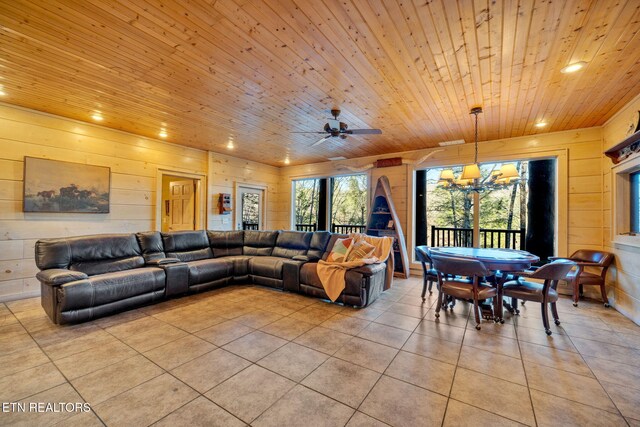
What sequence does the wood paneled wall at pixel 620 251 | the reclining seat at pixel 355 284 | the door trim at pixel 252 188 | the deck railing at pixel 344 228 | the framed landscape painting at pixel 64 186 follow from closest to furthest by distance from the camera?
the wood paneled wall at pixel 620 251
the reclining seat at pixel 355 284
the framed landscape painting at pixel 64 186
the door trim at pixel 252 188
the deck railing at pixel 344 228

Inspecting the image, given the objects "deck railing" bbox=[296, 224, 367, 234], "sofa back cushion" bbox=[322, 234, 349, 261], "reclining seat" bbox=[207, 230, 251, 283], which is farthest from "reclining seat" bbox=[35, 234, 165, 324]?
"deck railing" bbox=[296, 224, 367, 234]

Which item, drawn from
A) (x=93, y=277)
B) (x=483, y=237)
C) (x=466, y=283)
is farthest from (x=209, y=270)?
(x=483, y=237)

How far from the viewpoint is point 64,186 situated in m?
4.17

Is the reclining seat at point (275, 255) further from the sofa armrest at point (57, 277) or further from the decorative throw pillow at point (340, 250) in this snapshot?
the sofa armrest at point (57, 277)

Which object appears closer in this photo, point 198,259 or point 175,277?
point 175,277

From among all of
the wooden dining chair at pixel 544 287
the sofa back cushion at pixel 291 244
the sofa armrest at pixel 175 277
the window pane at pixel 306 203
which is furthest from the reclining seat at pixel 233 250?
the wooden dining chair at pixel 544 287

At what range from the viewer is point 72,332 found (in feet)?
9.12

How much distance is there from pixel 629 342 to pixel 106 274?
587 cm

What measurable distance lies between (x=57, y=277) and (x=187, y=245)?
186cm

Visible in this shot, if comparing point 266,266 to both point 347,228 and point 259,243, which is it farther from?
point 347,228

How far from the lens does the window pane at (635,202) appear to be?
3502mm

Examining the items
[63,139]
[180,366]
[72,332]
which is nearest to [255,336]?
[180,366]

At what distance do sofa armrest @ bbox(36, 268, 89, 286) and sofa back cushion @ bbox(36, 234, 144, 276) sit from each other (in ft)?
0.71

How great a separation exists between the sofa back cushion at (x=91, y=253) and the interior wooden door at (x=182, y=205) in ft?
6.60
